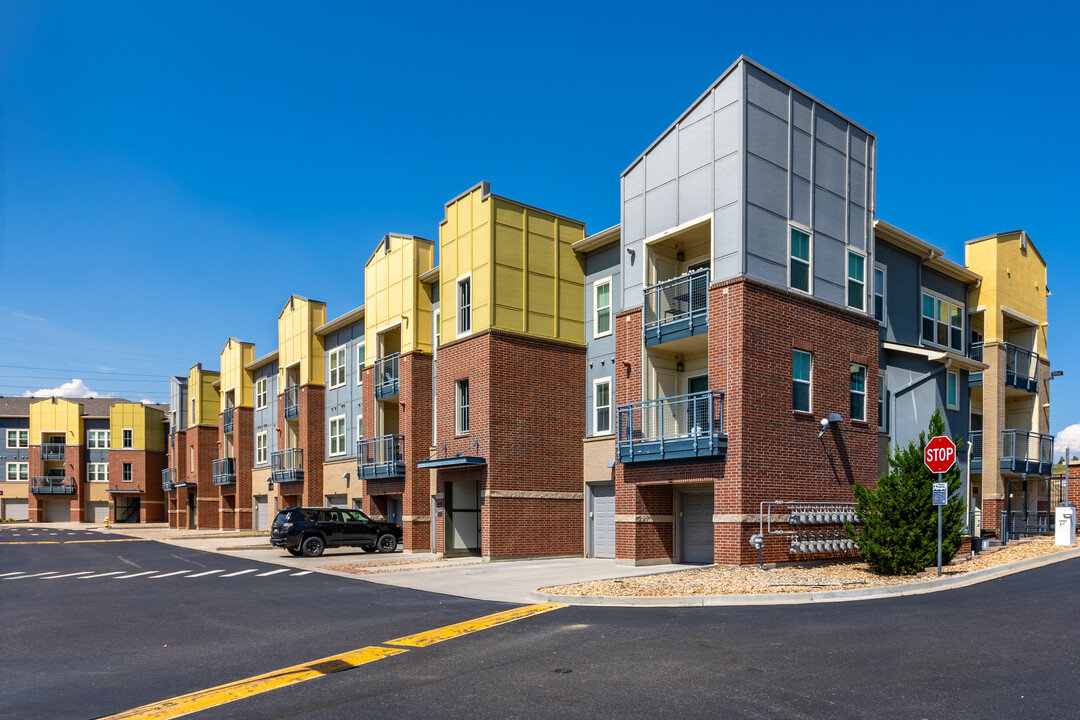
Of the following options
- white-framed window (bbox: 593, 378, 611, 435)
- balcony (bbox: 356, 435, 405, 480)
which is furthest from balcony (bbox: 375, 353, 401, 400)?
white-framed window (bbox: 593, 378, 611, 435)

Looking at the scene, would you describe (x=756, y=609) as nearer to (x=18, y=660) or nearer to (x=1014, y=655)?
(x=1014, y=655)

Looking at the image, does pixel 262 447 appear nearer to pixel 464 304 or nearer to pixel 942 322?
pixel 464 304

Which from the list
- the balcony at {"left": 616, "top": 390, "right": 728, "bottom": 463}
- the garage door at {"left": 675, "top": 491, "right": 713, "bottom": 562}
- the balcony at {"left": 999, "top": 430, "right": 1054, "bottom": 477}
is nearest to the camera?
the balcony at {"left": 616, "top": 390, "right": 728, "bottom": 463}

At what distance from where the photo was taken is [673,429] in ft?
75.7

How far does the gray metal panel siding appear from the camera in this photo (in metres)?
27.0

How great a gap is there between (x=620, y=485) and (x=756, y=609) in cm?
945

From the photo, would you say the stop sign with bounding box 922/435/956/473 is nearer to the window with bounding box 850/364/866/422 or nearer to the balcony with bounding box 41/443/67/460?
the window with bounding box 850/364/866/422

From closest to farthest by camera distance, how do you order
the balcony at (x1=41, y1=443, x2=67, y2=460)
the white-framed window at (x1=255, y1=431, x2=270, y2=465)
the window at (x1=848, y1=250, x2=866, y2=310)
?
1. the window at (x1=848, y1=250, x2=866, y2=310)
2. the white-framed window at (x1=255, y1=431, x2=270, y2=465)
3. the balcony at (x1=41, y1=443, x2=67, y2=460)

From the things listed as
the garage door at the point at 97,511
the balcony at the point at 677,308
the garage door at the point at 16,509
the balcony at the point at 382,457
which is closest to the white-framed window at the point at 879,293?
the balcony at the point at 677,308

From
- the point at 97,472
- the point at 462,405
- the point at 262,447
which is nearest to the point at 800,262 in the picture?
the point at 462,405

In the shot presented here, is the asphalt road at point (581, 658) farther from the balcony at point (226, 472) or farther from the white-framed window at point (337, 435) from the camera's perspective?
the balcony at point (226, 472)

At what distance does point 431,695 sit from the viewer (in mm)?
8516

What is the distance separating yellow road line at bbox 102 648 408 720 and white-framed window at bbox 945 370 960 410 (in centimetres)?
2126

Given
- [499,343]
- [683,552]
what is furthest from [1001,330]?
[499,343]
